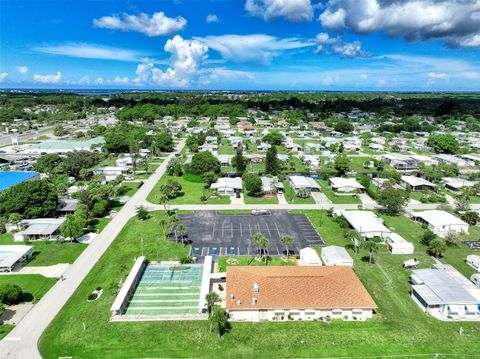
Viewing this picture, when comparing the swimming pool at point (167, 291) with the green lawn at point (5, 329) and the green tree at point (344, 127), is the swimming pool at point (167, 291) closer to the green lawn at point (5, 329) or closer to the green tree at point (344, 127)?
the green lawn at point (5, 329)

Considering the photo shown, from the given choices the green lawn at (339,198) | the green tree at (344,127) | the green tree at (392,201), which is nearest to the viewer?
the green tree at (392,201)

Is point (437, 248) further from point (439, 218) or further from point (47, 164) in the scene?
point (47, 164)

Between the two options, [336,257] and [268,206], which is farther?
[268,206]

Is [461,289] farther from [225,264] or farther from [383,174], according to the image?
[383,174]

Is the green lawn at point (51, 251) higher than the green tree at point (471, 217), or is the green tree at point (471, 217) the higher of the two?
the green tree at point (471, 217)

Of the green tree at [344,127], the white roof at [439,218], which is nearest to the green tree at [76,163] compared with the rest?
the white roof at [439,218]

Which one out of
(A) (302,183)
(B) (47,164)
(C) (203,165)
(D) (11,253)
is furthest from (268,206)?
(B) (47,164)
